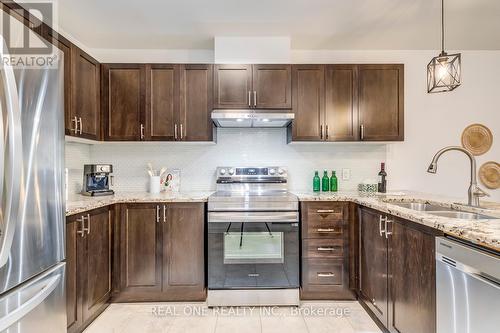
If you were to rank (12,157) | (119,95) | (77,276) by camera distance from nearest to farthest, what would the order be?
(12,157), (77,276), (119,95)

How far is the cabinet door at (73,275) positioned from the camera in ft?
6.03

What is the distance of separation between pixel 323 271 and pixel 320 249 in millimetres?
199

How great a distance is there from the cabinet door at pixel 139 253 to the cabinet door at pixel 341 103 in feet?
6.19

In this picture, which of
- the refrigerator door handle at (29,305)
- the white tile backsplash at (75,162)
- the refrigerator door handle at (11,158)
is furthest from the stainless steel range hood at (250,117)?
the refrigerator door handle at (29,305)

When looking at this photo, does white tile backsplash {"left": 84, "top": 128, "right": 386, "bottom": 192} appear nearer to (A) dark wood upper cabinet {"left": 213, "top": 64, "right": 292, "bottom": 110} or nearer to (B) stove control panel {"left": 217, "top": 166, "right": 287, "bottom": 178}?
(B) stove control panel {"left": 217, "top": 166, "right": 287, "bottom": 178}

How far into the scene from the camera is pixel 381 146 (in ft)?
10.6

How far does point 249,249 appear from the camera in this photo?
8.11 feet

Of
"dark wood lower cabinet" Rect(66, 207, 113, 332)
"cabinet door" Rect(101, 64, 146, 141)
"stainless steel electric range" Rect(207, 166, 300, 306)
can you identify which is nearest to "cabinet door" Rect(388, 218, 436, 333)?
"stainless steel electric range" Rect(207, 166, 300, 306)

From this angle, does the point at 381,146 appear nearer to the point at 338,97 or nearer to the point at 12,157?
the point at 338,97

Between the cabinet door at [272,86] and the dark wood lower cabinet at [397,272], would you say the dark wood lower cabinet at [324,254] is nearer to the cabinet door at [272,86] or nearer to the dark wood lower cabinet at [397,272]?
the dark wood lower cabinet at [397,272]

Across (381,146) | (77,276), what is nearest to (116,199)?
(77,276)

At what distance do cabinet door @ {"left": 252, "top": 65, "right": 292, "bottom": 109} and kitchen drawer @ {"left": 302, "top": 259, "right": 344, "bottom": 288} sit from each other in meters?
1.51

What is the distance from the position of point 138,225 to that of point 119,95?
4.29ft

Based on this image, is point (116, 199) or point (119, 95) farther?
point (119, 95)
